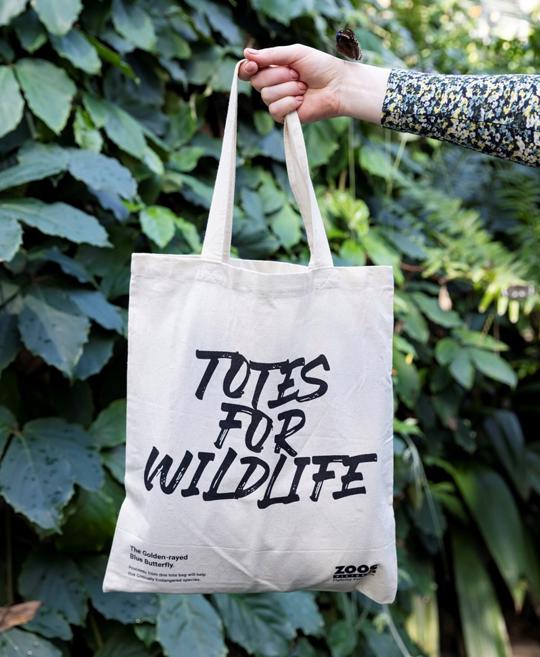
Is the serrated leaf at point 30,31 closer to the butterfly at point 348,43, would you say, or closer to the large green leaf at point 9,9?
the large green leaf at point 9,9

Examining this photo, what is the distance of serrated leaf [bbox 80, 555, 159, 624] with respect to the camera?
1560 millimetres

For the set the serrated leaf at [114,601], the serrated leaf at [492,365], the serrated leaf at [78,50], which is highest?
the serrated leaf at [78,50]

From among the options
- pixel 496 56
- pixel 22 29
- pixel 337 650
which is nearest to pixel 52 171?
pixel 22 29

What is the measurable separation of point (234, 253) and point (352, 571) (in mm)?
935

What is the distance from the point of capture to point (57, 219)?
4.86ft

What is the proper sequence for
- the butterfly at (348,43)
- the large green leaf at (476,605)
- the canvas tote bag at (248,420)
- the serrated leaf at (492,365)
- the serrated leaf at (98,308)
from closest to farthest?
the canvas tote bag at (248,420) → the butterfly at (348,43) → the serrated leaf at (98,308) → the serrated leaf at (492,365) → the large green leaf at (476,605)

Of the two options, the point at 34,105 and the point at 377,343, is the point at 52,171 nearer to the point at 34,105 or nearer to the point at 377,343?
the point at 34,105

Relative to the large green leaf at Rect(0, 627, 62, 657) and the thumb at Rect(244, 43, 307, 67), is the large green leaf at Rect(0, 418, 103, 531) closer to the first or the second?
the large green leaf at Rect(0, 627, 62, 657)

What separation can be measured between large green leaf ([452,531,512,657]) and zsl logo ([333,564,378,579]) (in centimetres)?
182

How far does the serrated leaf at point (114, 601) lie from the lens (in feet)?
5.12

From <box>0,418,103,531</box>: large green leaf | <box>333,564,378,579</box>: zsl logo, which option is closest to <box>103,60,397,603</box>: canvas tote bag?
<box>333,564,378,579</box>: zsl logo

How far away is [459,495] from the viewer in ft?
9.87

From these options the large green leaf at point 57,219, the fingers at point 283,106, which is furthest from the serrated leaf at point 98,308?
the fingers at point 283,106

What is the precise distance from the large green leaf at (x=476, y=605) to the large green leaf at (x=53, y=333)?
185 centimetres
